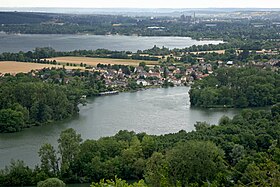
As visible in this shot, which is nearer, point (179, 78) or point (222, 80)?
point (222, 80)

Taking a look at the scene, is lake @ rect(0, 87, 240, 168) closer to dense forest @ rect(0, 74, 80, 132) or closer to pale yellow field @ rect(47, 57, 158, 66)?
dense forest @ rect(0, 74, 80, 132)

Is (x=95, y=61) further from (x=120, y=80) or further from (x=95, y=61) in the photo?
(x=120, y=80)

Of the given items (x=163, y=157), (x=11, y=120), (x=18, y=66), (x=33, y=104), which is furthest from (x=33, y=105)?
(x=18, y=66)

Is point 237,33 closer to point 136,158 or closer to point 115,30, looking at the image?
point 115,30

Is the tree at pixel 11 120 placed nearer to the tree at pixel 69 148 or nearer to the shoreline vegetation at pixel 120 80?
the shoreline vegetation at pixel 120 80

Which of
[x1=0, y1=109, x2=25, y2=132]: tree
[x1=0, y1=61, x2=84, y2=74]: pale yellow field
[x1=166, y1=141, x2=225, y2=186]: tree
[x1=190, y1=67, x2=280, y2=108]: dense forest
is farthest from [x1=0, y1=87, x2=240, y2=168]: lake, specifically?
[x1=0, y1=61, x2=84, y2=74]: pale yellow field

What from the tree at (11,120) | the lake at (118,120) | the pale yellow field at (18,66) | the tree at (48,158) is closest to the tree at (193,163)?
the tree at (48,158)

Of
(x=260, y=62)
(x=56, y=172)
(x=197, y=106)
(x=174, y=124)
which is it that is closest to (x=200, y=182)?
(x=56, y=172)
